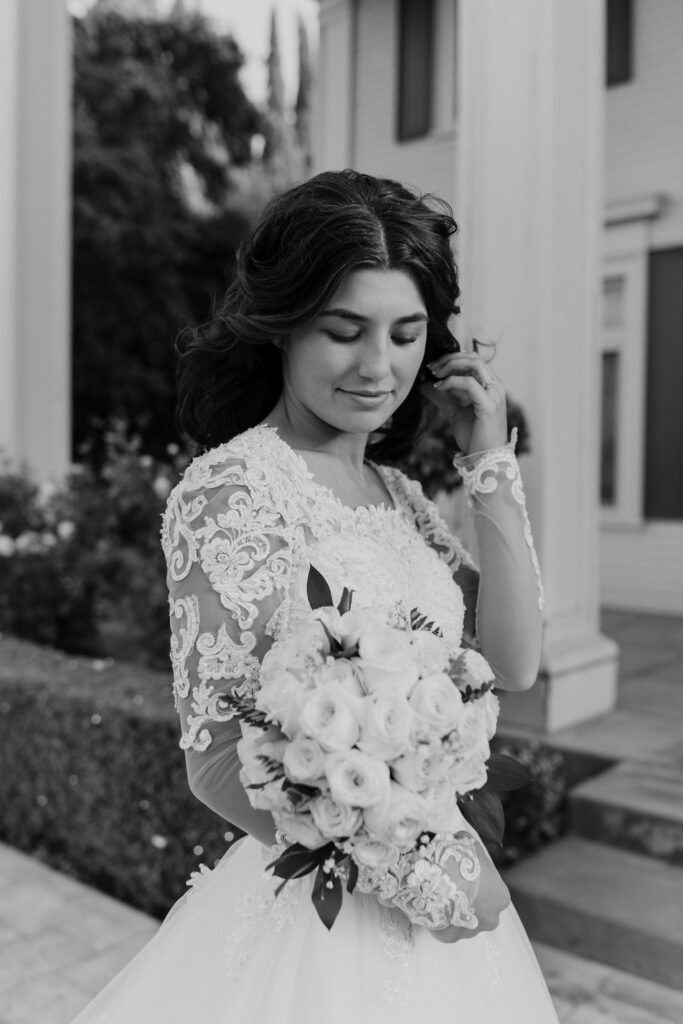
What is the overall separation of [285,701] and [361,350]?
1.85 feet

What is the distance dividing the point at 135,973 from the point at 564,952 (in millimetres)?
2062

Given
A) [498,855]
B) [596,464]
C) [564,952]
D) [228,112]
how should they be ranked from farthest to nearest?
[228,112] → [596,464] → [498,855] → [564,952]

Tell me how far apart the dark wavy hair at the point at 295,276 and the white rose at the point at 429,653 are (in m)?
0.51

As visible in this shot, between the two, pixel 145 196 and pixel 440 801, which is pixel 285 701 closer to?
pixel 440 801

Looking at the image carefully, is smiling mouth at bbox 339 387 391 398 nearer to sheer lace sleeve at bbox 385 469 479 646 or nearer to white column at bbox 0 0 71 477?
sheer lace sleeve at bbox 385 469 479 646

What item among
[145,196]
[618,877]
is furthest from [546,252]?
[145,196]

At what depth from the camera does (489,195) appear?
433 centimetres

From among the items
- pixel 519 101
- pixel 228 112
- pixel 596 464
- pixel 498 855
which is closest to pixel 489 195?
pixel 519 101

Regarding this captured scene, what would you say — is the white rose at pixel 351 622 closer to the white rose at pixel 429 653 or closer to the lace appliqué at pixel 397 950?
the white rose at pixel 429 653

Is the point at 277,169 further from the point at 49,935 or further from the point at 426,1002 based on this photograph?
the point at 426,1002

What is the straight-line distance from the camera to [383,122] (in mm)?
9414

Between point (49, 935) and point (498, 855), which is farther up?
point (498, 855)

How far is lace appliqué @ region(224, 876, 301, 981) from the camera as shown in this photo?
1.45m

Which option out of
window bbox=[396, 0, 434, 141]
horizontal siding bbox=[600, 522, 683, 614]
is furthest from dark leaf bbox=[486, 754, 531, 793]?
window bbox=[396, 0, 434, 141]
